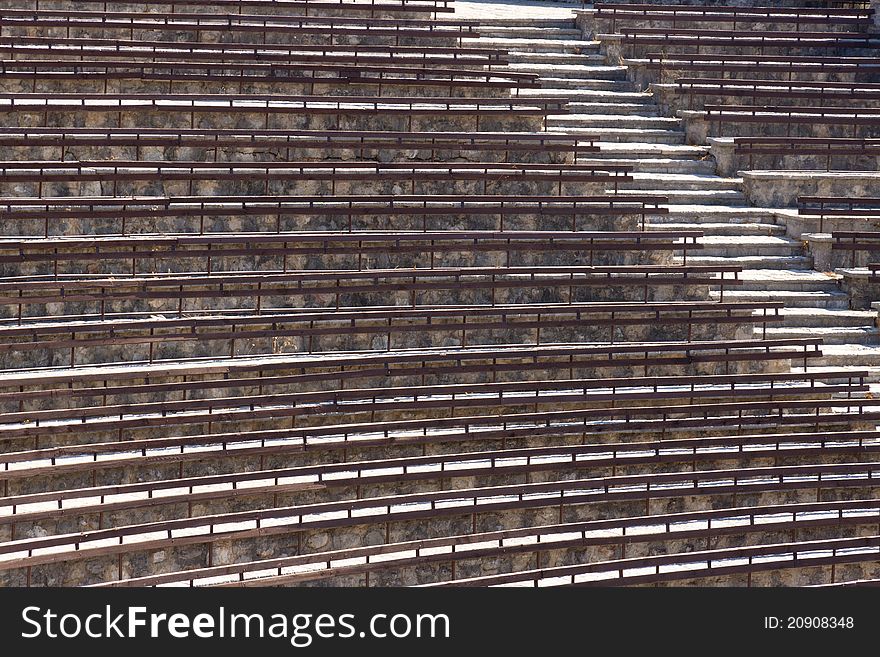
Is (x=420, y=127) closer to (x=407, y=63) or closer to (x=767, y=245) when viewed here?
(x=407, y=63)

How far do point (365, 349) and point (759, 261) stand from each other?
4257 millimetres

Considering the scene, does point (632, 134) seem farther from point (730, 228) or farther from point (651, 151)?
point (730, 228)

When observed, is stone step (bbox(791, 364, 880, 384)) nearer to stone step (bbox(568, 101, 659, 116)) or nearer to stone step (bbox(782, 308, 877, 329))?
stone step (bbox(782, 308, 877, 329))

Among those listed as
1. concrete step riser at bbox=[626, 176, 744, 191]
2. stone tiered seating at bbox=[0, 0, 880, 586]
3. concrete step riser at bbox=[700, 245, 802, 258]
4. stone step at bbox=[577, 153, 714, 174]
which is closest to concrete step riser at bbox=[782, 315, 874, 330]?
stone tiered seating at bbox=[0, 0, 880, 586]

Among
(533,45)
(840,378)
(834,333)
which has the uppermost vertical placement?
(533,45)

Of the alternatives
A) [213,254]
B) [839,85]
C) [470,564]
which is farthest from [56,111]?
Result: [839,85]

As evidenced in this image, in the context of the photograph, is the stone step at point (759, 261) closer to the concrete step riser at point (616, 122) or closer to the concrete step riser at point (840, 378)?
the concrete step riser at point (840, 378)

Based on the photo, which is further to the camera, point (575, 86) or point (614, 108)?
point (575, 86)

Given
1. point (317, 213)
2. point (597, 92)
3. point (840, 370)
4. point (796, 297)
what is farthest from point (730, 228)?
point (317, 213)

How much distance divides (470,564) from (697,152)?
633 cm

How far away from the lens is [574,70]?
53.2 ft

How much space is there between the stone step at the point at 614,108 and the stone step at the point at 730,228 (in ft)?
7.30

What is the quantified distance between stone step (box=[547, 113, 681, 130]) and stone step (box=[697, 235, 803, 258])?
78.7 inches

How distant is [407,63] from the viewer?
1476cm
